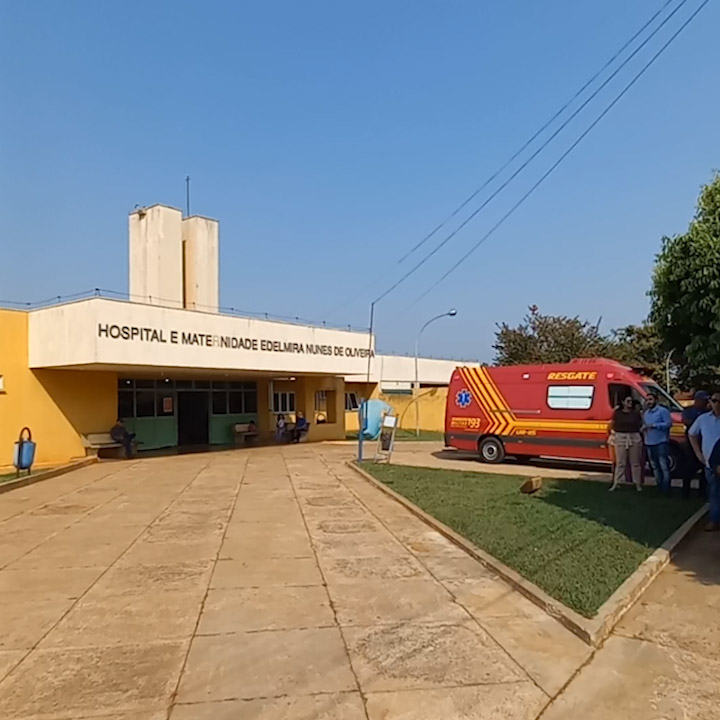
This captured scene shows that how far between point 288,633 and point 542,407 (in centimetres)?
1321

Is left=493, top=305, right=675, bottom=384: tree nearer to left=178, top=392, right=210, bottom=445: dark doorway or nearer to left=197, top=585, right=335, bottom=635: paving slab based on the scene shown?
left=178, top=392, right=210, bottom=445: dark doorway

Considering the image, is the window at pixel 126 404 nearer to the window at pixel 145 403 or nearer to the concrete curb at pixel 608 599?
the window at pixel 145 403

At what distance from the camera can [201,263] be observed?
24.4 metres

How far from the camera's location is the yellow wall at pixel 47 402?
17.9m

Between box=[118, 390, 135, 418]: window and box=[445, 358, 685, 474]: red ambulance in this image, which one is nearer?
box=[445, 358, 685, 474]: red ambulance

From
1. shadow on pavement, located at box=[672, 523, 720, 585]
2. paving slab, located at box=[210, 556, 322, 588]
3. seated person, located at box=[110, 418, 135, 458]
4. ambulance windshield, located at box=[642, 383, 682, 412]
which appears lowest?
paving slab, located at box=[210, 556, 322, 588]

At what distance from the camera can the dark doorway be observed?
25.9 meters

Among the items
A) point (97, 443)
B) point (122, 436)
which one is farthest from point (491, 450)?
point (97, 443)

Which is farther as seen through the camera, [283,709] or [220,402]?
[220,402]

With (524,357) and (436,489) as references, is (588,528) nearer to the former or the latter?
(436,489)

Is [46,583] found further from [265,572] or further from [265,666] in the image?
[265,666]

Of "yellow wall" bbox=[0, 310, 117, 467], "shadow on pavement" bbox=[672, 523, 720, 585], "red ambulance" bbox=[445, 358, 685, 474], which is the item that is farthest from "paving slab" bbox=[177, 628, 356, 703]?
"yellow wall" bbox=[0, 310, 117, 467]

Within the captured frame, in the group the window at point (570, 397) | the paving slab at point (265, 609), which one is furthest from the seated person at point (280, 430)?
the paving slab at point (265, 609)

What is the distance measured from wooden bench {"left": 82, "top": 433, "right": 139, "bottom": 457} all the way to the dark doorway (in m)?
5.00
